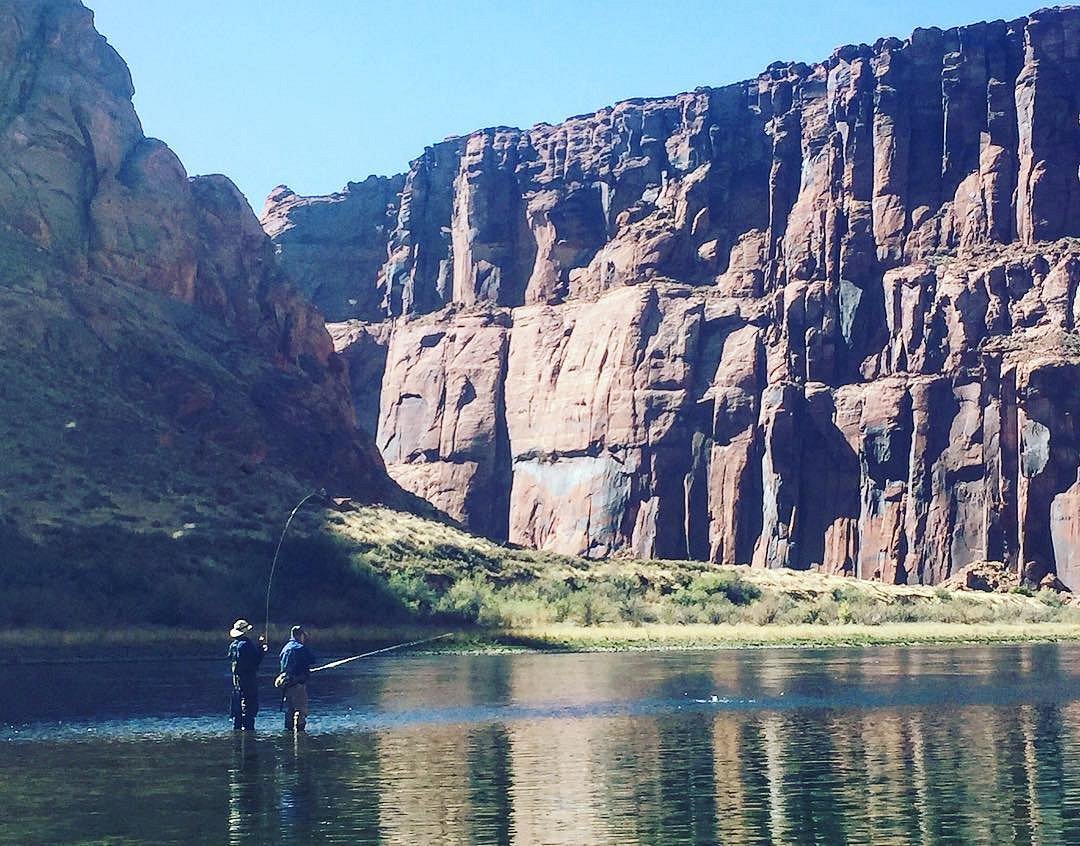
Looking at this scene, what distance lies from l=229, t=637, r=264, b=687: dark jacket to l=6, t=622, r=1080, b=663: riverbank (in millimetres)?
29101

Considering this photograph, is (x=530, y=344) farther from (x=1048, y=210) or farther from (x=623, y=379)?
(x=1048, y=210)

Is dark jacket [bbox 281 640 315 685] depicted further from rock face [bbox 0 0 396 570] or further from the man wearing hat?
rock face [bbox 0 0 396 570]

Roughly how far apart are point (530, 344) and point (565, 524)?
69.4 ft

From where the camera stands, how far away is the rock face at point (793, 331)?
426 ft

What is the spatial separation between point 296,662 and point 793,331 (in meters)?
113

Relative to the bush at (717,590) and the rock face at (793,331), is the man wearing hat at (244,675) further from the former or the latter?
the rock face at (793,331)

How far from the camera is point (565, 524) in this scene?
14600cm

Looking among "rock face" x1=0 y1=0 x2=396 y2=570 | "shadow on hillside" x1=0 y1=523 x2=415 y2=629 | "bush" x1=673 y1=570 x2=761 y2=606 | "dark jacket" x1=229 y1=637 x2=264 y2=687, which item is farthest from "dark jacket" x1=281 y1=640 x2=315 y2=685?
"bush" x1=673 y1=570 x2=761 y2=606

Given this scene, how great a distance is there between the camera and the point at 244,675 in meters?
32.7

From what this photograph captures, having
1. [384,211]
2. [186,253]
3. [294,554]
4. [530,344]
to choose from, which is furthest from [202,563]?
[384,211]

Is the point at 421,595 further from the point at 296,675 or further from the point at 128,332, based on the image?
the point at 296,675

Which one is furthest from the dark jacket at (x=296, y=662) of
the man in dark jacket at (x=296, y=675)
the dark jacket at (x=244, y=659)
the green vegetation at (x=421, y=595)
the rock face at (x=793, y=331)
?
the rock face at (x=793, y=331)

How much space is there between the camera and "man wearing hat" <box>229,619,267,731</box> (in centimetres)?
3228

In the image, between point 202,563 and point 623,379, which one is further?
point 623,379
